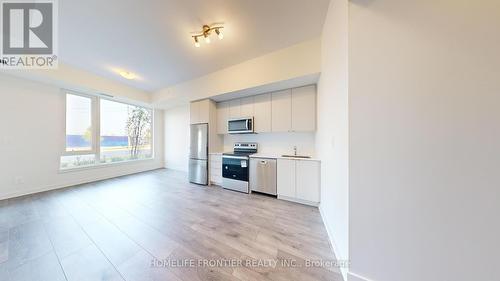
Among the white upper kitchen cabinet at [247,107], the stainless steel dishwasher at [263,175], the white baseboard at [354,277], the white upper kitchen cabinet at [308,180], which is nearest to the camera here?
the white baseboard at [354,277]

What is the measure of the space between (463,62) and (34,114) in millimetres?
6485

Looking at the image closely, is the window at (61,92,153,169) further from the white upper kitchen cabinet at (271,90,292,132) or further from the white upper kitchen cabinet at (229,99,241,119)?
the white upper kitchen cabinet at (271,90,292,132)

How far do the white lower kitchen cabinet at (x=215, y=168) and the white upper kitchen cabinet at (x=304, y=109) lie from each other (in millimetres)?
2042

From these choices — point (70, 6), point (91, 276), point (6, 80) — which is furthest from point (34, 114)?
point (91, 276)

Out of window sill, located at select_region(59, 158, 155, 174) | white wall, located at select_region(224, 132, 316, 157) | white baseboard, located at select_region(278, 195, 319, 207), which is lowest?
white baseboard, located at select_region(278, 195, 319, 207)

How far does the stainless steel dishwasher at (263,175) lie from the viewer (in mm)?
3174

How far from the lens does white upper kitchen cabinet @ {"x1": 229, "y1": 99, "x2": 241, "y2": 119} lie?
3.92 meters

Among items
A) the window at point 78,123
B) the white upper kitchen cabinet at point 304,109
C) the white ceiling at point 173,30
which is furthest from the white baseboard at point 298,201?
the window at point 78,123

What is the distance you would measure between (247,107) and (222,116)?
0.83 m

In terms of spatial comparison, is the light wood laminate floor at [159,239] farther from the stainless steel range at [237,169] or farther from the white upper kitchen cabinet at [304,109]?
the white upper kitchen cabinet at [304,109]

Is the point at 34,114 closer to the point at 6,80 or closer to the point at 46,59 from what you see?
the point at 6,80

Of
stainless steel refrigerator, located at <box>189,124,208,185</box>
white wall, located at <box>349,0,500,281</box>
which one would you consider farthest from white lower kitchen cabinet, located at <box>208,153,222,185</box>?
white wall, located at <box>349,0,500,281</box>

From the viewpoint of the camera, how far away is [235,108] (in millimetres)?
3980

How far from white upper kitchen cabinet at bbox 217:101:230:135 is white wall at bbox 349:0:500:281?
128 inches
